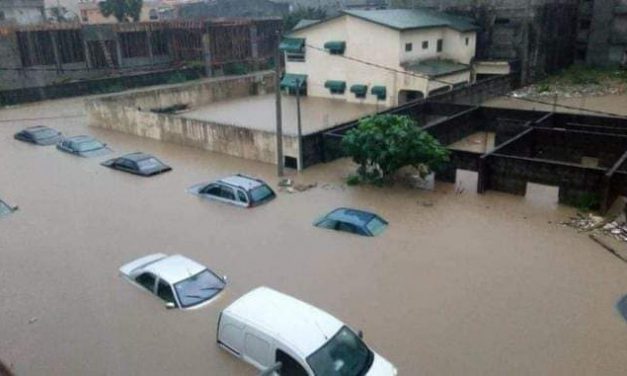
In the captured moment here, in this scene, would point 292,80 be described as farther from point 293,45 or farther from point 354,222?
point 354,222

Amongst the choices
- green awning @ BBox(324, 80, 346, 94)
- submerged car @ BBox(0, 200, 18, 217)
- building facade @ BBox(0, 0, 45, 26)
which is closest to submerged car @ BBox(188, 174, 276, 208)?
submerged car @ BBox(0, 200, 18, 217)

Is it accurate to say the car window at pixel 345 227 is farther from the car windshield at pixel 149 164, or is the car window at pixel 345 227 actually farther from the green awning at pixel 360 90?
the green awning at pixel 360 90

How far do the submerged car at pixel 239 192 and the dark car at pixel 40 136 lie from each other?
42.2 feet

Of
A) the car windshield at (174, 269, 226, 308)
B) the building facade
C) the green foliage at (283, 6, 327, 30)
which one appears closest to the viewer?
A: the car windshield at (174, 269, 226, 308)

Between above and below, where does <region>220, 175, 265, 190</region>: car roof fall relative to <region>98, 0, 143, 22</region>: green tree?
below

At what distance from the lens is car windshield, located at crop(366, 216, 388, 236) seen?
48.7 ft

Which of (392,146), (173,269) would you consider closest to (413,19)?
(392,146)

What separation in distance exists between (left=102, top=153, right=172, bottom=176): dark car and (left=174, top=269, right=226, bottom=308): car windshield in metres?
10.3

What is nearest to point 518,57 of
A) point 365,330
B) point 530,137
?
point 530,137

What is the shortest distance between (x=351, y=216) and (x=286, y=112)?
17876 mm

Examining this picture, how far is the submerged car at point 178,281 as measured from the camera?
11.4 meters

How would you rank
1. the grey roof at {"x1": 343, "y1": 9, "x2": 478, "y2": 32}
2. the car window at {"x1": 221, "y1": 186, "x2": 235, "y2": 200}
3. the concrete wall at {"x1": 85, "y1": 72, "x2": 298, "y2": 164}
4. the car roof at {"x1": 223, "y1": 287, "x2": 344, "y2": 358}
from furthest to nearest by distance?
the grey roof at {"x1": 343, "y1": 9, "x2": 478, "y2": 32}
the concrete wall at {"x1": 85, "y1": 72, "x2": 298, "y2": 164}
the car window at {"x1": 221, "y1": 186, "x2": 235, "y2": 200}
the car roof at {"x1": 223, "y1": 287, "x2": 344, "y2": 358}

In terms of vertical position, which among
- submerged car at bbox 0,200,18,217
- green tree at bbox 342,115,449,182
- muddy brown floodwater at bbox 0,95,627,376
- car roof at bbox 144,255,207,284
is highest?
green tree at bbox 342,115,449,182

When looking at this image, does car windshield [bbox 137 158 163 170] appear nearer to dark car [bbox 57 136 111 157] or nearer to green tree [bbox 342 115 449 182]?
dark car [bbox 57 136 111 157]
